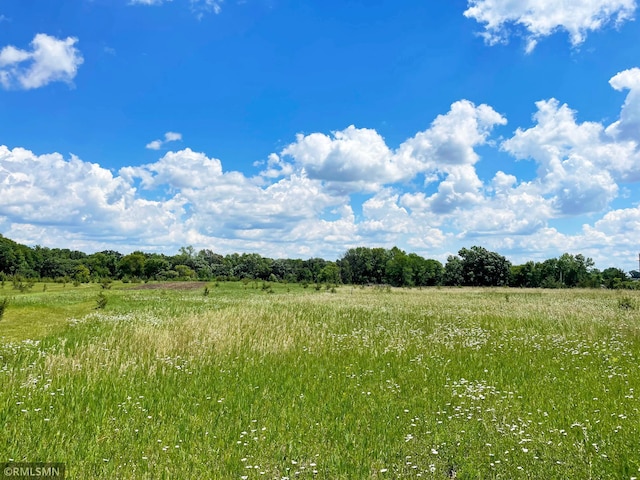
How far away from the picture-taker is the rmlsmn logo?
486 centimetres

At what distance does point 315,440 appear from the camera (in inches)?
241

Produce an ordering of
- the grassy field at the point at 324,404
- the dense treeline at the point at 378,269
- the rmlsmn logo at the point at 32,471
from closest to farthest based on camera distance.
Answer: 1. the rmlsmn logo at the point at 32,471
2. the grassy field at the point at 324,404
3. the dense treeline at the point at 378,269

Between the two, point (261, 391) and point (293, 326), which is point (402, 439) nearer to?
point (261, 391)

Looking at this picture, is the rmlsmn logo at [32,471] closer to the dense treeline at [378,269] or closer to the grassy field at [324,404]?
the grassy field at [324,404]

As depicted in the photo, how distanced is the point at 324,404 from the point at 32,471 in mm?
4613

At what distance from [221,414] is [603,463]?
5812 millimetres

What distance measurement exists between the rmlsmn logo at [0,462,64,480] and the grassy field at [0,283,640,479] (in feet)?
0.47

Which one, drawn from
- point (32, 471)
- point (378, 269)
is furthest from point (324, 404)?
point (378, 269)

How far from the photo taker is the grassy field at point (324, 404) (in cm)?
538

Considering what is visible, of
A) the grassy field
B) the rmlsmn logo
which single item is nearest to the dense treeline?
→ the grassy field

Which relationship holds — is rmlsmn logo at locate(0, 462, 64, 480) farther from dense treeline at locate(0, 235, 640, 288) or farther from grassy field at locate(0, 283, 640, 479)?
dense treeline at locate(0, 235, 640, 288)

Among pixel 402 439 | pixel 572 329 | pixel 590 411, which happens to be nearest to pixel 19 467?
pixel 402 439

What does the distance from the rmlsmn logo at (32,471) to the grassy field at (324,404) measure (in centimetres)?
14

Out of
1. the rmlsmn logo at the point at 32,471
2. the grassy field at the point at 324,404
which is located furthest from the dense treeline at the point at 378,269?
the rmlsmn logo at the point at 32,471
